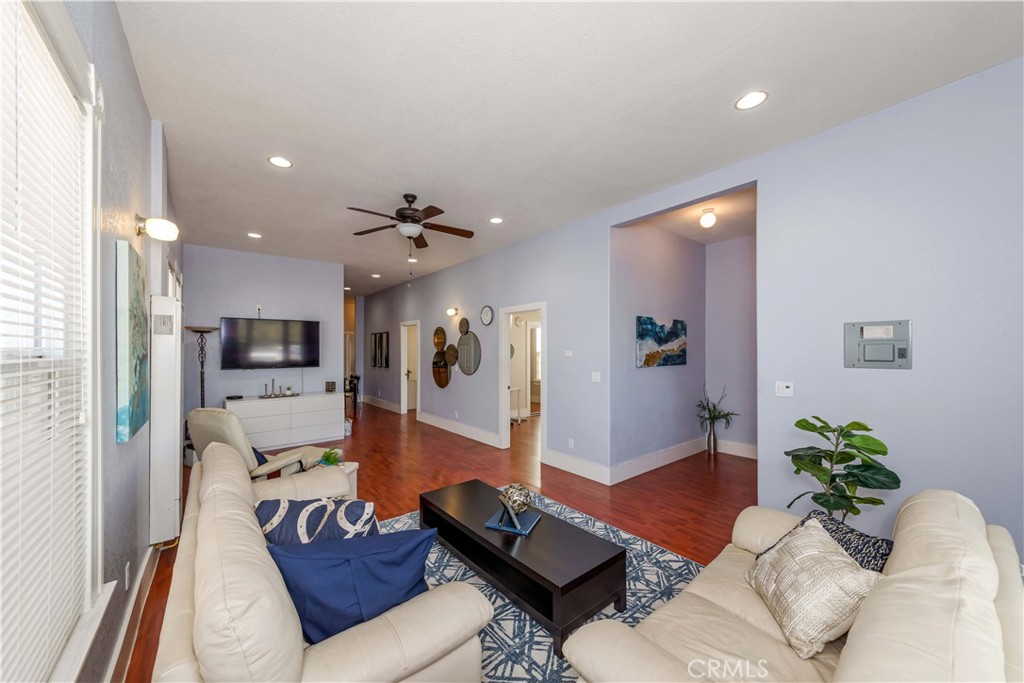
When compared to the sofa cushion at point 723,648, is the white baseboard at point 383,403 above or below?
below

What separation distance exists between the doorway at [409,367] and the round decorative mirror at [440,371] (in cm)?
83

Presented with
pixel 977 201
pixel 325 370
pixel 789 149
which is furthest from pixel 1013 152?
pixel 325 370

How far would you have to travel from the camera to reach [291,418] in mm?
5797

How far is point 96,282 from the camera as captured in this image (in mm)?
1360

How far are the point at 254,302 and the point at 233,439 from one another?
365 centimetres

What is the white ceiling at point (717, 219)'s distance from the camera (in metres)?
3.89

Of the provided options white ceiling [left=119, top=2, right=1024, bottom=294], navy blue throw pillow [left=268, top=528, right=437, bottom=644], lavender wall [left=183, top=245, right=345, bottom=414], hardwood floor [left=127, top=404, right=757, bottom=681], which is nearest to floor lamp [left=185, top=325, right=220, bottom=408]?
lavender wall [left=183, top=245, right=345, bottom=414]

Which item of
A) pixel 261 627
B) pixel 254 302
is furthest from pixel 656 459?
pixel 254 302

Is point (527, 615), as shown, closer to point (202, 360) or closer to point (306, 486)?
point (306, 486)

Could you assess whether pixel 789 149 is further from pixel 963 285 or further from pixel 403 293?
pixel 403 293

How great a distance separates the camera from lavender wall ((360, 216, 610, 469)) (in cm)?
437

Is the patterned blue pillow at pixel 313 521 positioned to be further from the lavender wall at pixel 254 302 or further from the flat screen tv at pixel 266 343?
the lavender wall at pixel 254 302

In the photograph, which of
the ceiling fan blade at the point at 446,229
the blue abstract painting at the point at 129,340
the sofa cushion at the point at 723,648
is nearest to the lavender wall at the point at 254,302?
the ceiling fan blade at the point at 446,229

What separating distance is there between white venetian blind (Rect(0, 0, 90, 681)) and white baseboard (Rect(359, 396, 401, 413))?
741 centimetres
